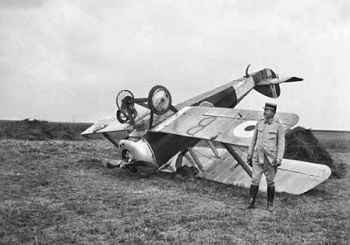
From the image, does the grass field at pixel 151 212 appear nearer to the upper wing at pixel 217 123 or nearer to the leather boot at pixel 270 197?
the leather boot at pixel 270 197

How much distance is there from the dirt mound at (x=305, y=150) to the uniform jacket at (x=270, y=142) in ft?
20.0

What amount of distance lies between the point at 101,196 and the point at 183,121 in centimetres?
316

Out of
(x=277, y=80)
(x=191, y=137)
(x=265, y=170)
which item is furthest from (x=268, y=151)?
(x=277, y=80)

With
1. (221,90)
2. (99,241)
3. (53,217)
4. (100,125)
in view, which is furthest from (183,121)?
(99,241)

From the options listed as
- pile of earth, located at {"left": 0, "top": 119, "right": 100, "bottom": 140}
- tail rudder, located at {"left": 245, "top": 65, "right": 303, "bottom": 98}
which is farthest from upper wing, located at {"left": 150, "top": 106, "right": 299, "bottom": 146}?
pile of earth, located at {"left": 0, "top": 119, "right": 100, "bottom": 140}

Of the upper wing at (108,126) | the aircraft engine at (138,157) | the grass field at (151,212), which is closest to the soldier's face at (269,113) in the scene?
the grass field at (151,212)

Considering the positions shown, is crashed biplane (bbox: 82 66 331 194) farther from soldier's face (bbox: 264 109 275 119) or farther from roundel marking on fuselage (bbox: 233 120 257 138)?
soldier's face (bbox: 264 109 275 119)

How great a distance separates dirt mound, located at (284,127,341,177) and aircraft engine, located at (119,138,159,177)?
17.5 feet

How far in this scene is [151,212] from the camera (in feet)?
21.3

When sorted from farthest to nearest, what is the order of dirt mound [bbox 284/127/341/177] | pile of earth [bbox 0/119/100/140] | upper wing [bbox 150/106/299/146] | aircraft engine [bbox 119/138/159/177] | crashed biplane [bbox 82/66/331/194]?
pile of earth [bbox 0/119/100/140] < dirt mound [bbox 284/127/341/177] < aircraft engine [bbox 119/138/159/177] < crashed biplane [bbox 82/66/331/194] < upper wing [bbox 150/106/299/146]

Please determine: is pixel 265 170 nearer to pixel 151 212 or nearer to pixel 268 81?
pixel 151 212

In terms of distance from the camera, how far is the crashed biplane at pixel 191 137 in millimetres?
8672

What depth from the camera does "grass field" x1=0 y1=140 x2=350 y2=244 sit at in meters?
5.16

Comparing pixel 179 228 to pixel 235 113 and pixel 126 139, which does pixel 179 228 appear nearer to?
pixel 235 113
